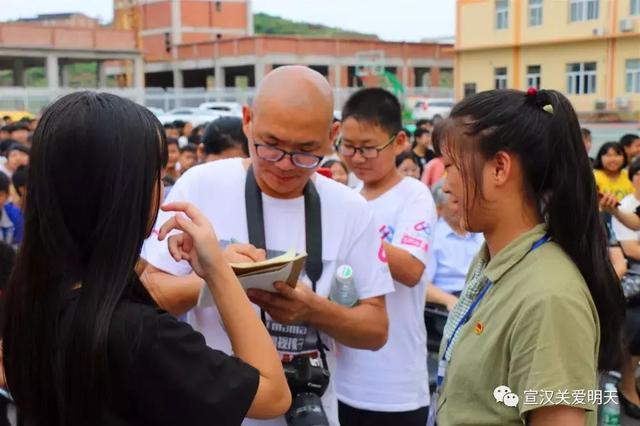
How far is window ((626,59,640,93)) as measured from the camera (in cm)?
2803

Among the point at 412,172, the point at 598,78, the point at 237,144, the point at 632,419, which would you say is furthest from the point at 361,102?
the point at 598,78

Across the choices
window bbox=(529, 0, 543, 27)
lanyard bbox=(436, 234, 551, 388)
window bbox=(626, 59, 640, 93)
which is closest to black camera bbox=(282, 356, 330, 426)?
lanyard bbox=(436, 234, 551, 388)

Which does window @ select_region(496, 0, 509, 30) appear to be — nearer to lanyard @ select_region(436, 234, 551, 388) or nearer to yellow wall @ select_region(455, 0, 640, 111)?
yellow wall @ select_region(455, 0, 640, 111)

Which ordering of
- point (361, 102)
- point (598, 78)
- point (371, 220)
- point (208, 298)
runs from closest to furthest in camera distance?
point (208, 298) → point (371, 220) → point (361, 102) → point (598, 78)

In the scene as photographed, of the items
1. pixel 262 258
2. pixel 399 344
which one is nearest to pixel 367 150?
pixel 399 344

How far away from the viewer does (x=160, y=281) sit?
1.92 metres

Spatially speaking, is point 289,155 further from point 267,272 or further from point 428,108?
point 428,108

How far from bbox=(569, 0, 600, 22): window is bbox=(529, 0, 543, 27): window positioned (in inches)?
57.3

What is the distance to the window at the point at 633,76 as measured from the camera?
28.0 metres

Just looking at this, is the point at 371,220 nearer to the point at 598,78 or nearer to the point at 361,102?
the point at 361,102

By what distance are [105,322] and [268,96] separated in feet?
3.30

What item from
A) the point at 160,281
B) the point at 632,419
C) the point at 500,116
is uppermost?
the point at 500,116

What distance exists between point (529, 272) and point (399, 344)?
51.4 inches
